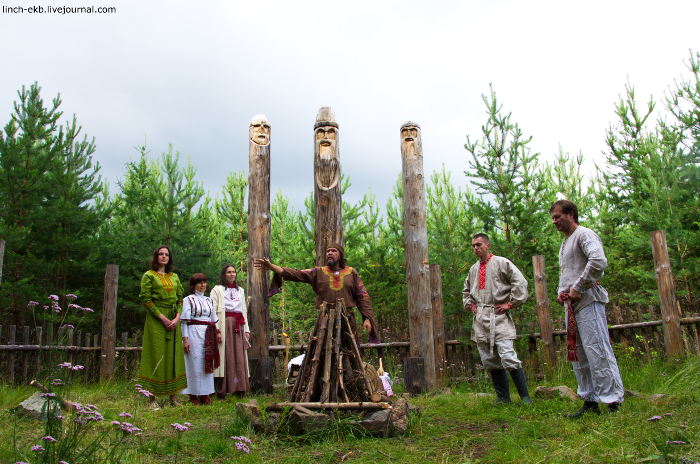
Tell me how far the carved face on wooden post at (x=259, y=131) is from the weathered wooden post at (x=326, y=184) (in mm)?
940

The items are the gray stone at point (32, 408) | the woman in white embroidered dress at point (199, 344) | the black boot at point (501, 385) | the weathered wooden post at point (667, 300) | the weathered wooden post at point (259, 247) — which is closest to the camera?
the gray stone at point (32, 408)

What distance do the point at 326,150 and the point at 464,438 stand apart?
414cm

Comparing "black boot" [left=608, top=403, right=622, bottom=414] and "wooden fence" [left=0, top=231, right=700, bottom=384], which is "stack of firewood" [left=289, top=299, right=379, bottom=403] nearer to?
"black boot" [left=608, top=403, right=622, bottom=414]

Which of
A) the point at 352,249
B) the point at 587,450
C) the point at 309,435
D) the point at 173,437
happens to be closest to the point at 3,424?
the point at 173,437

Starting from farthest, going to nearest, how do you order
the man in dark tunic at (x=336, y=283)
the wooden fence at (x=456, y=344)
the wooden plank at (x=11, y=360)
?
the wooden plank at (x=11, y=360) < the wooden fence at (x=456, y=344) < the man in dark tunic at (x=336, y=283)

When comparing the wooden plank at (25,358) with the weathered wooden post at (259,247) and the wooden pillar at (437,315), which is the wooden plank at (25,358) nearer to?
the weathered wooden post at (259,247)

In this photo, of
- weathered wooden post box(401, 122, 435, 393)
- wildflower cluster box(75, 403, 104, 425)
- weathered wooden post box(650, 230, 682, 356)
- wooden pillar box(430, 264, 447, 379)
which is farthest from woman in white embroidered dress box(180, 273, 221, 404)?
weathered wooden post box(650, 230, 682, 356)

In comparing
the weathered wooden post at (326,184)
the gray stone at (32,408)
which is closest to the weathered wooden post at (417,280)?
the weathered wooden post at (326,184)

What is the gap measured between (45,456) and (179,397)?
5086mm

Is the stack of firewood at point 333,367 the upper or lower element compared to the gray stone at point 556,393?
upper

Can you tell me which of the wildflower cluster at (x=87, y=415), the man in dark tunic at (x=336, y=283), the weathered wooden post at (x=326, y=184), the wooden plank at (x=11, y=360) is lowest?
the wildflower cluster at (x=87, y=415)

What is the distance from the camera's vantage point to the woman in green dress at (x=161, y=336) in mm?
6246

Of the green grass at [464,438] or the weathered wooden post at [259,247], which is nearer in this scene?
the green grass at [464,438]

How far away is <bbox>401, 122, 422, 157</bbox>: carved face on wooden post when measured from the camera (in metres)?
7.93
